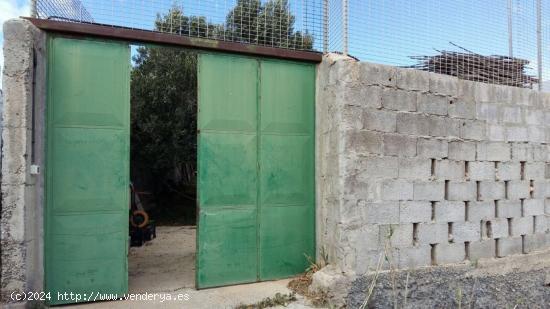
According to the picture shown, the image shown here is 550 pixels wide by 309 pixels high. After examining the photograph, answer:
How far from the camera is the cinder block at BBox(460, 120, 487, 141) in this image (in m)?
5.02

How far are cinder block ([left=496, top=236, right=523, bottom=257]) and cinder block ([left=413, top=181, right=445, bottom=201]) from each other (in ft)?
3.91

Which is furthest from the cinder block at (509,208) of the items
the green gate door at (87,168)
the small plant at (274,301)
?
the green gate door at (87,168)

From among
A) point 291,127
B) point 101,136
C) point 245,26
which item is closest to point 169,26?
point 245,26

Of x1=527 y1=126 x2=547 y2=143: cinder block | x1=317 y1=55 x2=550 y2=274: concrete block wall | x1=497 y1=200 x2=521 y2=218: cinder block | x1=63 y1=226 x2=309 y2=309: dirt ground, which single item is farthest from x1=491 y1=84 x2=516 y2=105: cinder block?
x1=63 y1=226 x2=309 y2=309: dirt ground

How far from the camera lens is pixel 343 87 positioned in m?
4.43

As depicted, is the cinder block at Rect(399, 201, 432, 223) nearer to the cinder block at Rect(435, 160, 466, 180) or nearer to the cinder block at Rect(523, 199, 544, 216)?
the cinder block at Rect(435, 160, 466, 180)

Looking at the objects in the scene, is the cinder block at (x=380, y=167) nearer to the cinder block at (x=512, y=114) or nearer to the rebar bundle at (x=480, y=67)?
the rebar bundle at (x=480, y=67)

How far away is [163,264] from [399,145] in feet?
12.3

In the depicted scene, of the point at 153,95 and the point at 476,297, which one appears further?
the point at 153,95

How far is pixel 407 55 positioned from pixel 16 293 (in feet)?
16.4

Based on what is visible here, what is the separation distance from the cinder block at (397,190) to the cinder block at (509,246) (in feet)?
5.29

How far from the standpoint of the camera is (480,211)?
5.06 meters

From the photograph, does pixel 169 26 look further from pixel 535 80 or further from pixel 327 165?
pixel 535 80

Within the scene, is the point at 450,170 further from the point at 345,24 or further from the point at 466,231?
the point at 345,24
